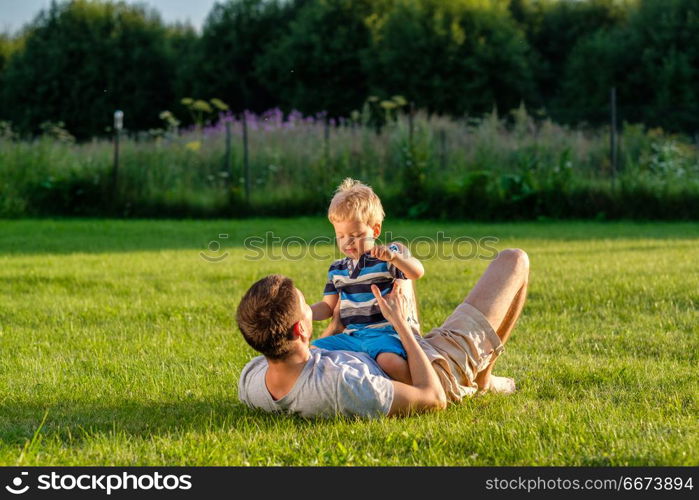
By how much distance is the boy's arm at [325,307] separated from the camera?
170 inches

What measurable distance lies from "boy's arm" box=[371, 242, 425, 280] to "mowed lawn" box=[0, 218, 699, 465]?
2.14 ft

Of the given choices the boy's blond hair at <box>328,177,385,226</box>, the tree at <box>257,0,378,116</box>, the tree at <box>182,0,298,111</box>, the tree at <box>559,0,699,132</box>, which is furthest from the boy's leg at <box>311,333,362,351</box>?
the tree at <box>182,0,298,111</box>

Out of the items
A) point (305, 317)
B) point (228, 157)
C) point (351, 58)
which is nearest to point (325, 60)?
point (351, 58)

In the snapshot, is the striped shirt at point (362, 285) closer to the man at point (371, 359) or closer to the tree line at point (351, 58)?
the man at point (371, 359)

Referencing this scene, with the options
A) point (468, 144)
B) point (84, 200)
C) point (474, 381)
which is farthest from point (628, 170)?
point (474, 381)

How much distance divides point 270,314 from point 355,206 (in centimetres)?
70

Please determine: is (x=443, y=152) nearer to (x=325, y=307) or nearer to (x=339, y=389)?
(x=325, y=307)

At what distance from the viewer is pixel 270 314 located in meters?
3.67

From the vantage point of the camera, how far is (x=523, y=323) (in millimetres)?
6500

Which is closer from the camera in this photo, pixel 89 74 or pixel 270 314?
pixel 270 314

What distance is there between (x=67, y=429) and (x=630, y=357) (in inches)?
128

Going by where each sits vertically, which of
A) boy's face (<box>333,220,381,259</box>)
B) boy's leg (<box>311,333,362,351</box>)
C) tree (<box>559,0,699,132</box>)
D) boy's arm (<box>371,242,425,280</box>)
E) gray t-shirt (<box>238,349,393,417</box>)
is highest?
tree (<box>559,0,699,132</box>)

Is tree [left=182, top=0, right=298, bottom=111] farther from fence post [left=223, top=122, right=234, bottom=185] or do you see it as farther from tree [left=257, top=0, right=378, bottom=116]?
fence post [left=223, top=122, right=234, bottom=185]

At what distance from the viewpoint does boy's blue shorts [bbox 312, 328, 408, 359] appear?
4.05 metres
